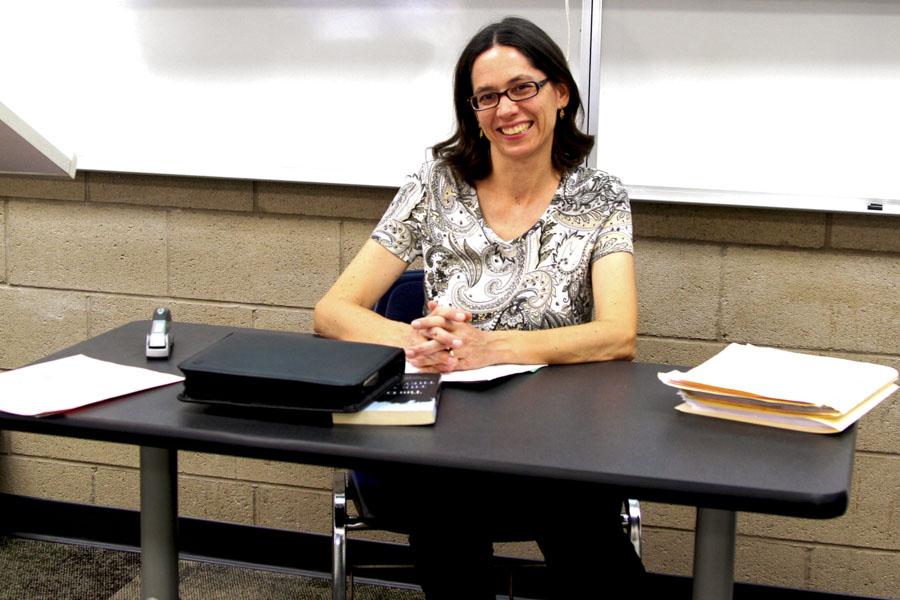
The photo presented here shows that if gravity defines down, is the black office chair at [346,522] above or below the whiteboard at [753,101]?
below

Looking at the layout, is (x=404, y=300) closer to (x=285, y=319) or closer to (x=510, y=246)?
(x=510, y=246)

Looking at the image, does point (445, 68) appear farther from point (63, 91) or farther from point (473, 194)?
point (63, 91)

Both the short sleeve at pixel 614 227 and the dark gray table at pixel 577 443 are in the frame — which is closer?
the dark gray table at pixel 577 443

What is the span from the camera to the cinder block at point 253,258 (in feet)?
8.27

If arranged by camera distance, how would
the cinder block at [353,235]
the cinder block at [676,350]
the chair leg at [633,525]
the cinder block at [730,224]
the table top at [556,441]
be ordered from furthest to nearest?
the cinder block at [353,235], the cinder block at [676,350], the cinder block at [730,224], the chair leg at [633,525], the table top at [556,441]

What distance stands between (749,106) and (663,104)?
0.61 feet

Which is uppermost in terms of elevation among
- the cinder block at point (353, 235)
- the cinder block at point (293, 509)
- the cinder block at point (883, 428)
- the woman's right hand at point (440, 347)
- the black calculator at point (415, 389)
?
the cinder block at point (353, 235)

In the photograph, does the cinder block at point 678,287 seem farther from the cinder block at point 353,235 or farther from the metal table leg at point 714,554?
the metal table leg at point 714,554

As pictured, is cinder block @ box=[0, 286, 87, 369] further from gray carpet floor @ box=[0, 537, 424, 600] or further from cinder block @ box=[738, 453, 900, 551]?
cinder block @ box=[738, 453, 900, 551]

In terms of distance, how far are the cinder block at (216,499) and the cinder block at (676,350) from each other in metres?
1.12

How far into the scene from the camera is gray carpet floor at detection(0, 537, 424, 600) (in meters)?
2.49

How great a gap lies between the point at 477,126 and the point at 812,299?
0.89 metres

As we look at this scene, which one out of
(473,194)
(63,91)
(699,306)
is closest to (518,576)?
(699,306)

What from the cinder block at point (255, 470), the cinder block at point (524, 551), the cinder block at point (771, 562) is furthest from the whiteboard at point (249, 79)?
the cinder block at point (771, 562)
